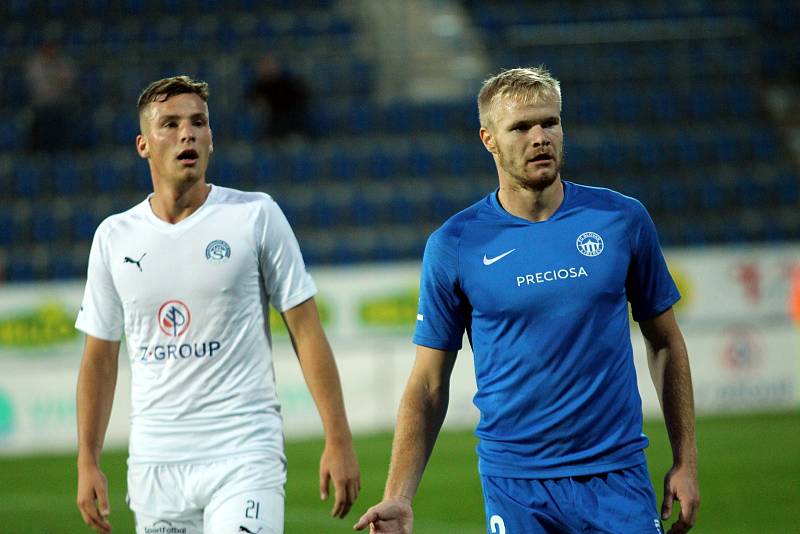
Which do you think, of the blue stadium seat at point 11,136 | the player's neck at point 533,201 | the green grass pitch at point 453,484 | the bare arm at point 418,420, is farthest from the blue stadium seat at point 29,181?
the player's neck at point 533,201

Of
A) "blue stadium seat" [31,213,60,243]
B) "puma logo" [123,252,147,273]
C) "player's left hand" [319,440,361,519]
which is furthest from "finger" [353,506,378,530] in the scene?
"blue stadium seat" [31,213,60,243]

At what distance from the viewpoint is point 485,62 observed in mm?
20406

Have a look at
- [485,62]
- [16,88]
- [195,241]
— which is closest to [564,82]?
[485,62]

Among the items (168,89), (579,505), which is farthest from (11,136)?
(579,505)

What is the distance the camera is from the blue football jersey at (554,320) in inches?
151

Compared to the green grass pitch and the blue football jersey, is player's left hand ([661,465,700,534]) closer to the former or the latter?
the blue football jersey

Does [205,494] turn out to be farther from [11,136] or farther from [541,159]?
[11,136]

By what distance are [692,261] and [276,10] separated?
27.7 ft

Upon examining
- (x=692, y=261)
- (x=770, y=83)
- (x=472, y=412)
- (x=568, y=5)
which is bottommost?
(x=472, y=412)

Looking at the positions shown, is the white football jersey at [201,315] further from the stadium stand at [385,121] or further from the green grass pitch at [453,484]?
the stadium stand at [385,121]

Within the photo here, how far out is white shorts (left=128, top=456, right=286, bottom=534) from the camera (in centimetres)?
440

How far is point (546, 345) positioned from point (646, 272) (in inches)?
16.6

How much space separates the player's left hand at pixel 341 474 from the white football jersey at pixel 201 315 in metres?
0.26

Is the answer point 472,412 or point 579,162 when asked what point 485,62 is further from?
point 472,412
